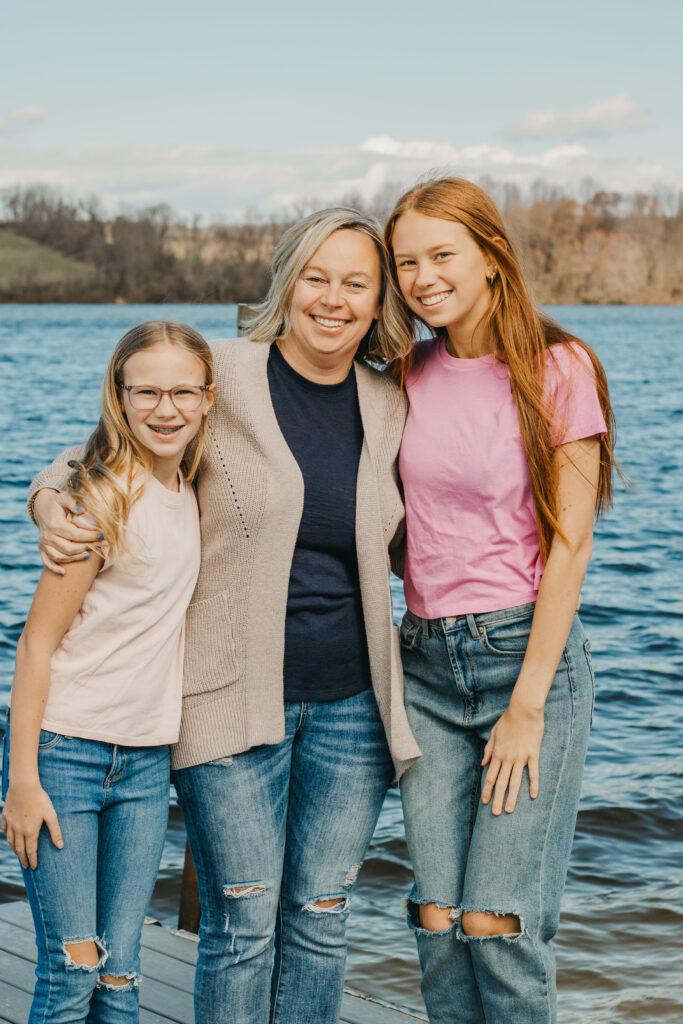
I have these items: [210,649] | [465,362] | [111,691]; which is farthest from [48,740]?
[465,362]

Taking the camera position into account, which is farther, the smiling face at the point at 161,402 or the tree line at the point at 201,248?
the tree line at the point at 201,248

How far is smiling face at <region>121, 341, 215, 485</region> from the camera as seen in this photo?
2385 mm

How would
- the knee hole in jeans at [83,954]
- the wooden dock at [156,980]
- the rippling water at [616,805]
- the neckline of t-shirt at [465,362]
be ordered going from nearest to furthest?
the knee hole in jeans at [83,954], the neckline of t-shirt at [465,362], the wooden dock at [156,980], the rippling water at [616,805]

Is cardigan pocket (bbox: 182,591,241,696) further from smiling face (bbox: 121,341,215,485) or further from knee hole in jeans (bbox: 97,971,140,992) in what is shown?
knee hole in jeans (bbox: 97,971,140,992)

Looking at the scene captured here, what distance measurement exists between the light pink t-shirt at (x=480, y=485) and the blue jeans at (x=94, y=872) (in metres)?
0.75

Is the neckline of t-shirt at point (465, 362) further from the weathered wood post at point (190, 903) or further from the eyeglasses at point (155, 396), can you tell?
the weathered wood post at point (190, 903)

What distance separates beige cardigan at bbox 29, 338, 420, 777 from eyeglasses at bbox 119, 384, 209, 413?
0.13 meters

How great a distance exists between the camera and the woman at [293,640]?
2.45 m

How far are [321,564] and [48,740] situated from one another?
2.27ft

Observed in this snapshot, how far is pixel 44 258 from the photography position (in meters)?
82.6

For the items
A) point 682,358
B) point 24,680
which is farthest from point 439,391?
point 682,358

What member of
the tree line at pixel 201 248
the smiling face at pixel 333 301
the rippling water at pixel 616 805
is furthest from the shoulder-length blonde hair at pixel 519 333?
the tree line at pixel 201 248

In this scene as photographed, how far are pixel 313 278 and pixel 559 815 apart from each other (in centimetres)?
131

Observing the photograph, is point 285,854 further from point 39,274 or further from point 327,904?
point 39,274
